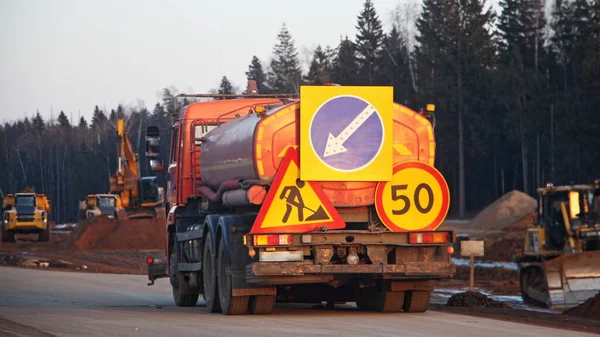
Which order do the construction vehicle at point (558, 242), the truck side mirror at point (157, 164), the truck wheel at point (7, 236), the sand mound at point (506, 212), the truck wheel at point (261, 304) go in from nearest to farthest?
the truck wheel at point (261, 304) < the truck side mirror at point (157, 164) < the construction vehicle at point (558, 242) < the truck wheel at point (7, 236) < the sand mound at point (506, 212)

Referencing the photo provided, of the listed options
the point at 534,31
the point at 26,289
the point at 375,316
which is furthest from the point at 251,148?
the point at 534,31

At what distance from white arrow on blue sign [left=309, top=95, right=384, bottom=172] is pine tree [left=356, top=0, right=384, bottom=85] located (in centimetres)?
7722

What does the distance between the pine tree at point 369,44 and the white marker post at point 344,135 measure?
77.2 metres

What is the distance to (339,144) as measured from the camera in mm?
15500

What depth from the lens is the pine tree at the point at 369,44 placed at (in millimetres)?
93812

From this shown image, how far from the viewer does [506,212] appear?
5978 cm

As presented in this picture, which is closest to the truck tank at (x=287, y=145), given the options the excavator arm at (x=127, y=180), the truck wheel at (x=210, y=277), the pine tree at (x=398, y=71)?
the truck wheel at (x=210, y=277)

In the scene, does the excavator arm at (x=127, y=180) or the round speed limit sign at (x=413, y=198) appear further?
the excavator arm at (x=127, y=180)

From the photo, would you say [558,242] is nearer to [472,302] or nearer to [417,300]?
[472,302]

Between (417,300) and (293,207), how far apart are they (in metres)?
2.68

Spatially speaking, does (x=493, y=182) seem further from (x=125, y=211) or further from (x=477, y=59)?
(x=125, y=211)

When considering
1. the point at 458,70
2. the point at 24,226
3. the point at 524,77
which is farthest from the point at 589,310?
the point at 458,70

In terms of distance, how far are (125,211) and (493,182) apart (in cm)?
3435

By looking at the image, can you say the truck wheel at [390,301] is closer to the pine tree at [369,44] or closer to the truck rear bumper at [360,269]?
the truck rear bumper at [360,269]
